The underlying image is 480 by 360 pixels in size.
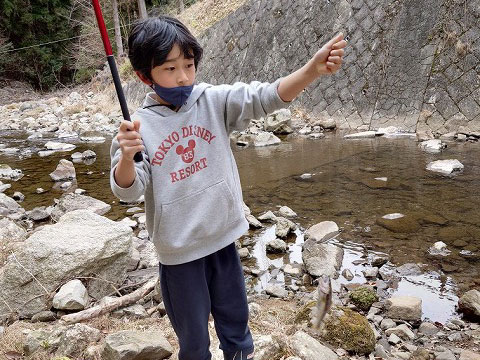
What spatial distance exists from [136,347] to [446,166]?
219 inches

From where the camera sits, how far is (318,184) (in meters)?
6.35

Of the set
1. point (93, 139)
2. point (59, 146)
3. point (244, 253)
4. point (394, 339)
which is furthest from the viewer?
point (93, 139)

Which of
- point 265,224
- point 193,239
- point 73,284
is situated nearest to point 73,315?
point 73,284

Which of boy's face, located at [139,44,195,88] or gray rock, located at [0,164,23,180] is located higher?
→ boy's face, located at [139,44,195,88]

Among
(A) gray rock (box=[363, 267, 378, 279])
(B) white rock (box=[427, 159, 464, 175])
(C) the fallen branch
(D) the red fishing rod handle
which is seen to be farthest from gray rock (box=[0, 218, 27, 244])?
(B) white rock (box=[427, 159, 464, 175])

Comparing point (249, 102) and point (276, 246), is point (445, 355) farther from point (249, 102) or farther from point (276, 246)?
point (276, 246)

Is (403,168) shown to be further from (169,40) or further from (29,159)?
(29,159)

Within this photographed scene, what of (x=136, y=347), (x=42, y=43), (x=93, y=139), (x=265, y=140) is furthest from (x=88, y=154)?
(x=42, y=43)

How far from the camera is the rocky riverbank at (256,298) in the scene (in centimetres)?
252

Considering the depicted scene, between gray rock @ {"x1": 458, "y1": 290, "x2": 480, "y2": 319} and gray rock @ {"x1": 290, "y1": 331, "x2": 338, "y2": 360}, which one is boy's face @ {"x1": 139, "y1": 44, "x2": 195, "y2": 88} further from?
gray rock @ {"x1": 458, "y1": 290, "x2": 480, "y2": 319}

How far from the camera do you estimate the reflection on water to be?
4.14 m

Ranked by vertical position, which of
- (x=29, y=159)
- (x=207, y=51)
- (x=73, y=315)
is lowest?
(x=73, y=315)

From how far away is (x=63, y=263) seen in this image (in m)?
3.31

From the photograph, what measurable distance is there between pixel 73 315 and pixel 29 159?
8057mm
